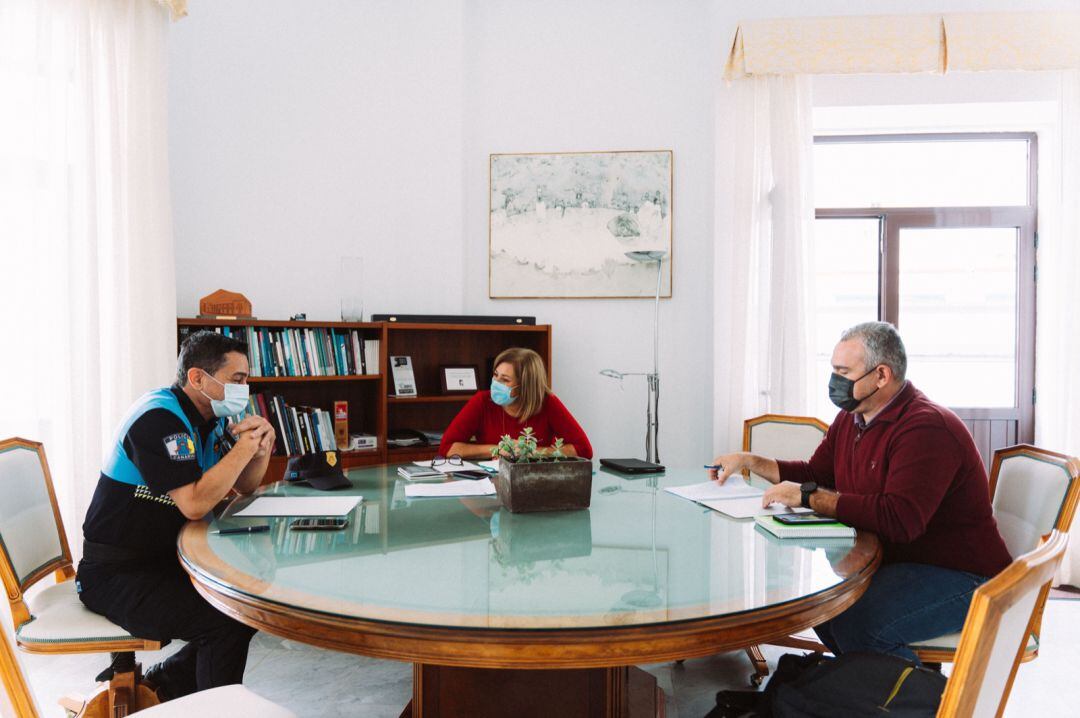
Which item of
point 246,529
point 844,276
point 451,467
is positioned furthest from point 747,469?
point 844,276

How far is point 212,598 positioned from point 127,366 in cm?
215

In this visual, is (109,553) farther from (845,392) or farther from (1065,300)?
(1065,300)

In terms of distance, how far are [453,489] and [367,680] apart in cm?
95

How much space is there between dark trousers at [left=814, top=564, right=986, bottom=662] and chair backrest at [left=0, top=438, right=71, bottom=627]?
2.16 metres

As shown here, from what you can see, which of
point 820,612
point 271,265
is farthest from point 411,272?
point 820,612

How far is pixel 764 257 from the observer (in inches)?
155

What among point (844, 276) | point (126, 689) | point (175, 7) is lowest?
point (126, 689)

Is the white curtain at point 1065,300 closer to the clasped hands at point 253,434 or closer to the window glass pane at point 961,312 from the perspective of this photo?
the window glass pane at point 961,312

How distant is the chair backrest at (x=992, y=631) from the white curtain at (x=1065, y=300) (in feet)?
10.7

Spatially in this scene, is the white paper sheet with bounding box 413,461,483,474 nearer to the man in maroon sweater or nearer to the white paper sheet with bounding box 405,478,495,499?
the white paper sheet with bounding box 405,478,495,499

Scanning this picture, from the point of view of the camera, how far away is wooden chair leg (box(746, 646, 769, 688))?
8.48 feet

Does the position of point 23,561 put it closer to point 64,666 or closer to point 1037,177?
point 64,666

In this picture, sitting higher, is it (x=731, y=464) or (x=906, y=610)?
(x=731, y=464)

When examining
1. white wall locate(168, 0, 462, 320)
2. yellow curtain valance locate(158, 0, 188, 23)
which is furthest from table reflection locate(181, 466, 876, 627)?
yellow curtain valance locate(158, 0, 188, 23)
